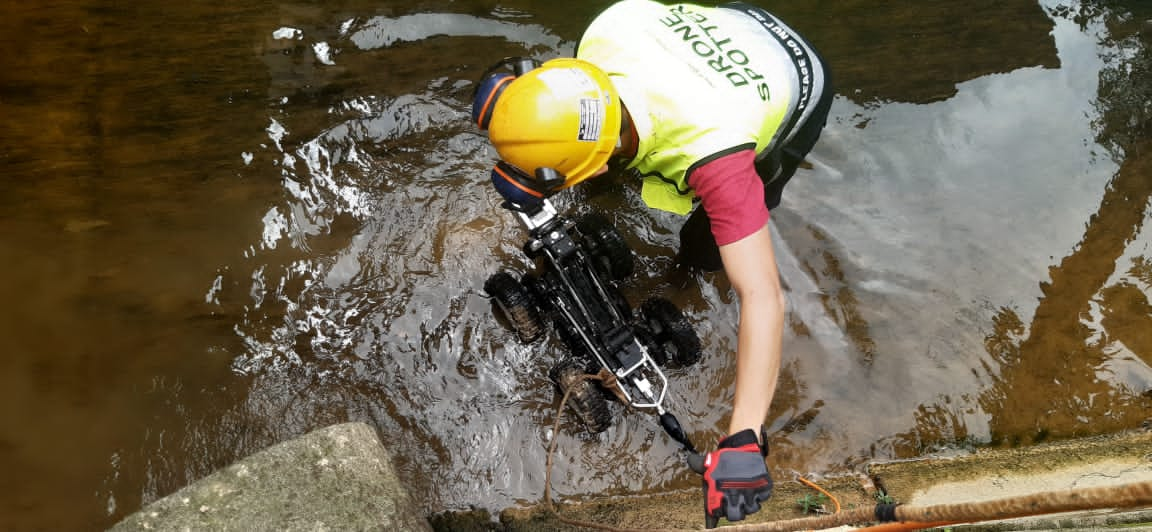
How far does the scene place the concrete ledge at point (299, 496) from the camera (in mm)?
2141

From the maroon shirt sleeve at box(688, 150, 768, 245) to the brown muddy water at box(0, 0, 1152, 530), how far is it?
1332 mm

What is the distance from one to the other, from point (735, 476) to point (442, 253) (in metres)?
1.92

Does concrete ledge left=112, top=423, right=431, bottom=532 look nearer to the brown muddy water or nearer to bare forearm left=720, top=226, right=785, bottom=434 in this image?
the brown muddy water

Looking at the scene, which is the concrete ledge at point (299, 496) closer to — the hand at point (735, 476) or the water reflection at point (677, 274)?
the water reflection at point (677, 274)

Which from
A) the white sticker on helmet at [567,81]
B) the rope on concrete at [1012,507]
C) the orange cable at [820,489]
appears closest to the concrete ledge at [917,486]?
the orange cable at [820,489]

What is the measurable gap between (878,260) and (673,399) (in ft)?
4.64

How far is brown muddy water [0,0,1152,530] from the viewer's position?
10.2 ft

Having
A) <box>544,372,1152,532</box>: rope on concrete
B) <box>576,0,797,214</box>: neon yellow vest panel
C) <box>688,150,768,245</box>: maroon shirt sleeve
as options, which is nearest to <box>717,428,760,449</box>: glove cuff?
<box>544,372,1152,532</box>: rope on concrete

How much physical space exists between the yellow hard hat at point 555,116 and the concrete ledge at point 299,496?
1252 millimetres

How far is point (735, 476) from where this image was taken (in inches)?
84.6

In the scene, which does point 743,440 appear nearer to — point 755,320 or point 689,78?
point 755,320

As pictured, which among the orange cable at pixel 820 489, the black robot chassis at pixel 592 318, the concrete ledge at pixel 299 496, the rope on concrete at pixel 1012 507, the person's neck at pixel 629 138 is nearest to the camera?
the rope on concrete at pixel 1012 507

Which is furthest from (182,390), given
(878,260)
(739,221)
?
(878,260)

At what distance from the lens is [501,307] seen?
3.25 metres
